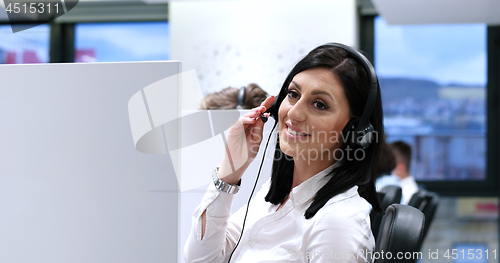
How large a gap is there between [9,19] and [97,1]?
10.8ft

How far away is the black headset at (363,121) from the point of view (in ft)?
2.74

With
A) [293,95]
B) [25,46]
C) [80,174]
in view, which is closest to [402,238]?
[293,95]

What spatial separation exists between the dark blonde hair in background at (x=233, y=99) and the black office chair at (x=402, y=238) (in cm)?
82

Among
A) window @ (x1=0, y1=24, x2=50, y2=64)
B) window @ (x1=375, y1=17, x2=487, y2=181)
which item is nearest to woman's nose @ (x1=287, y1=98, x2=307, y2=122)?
window @ (x1=375, y1=17, x2=487, y2=181)

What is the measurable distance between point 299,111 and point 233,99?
90 cm

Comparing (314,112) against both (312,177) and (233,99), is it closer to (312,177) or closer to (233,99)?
(312,177)

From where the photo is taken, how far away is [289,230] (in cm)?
86

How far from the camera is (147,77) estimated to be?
0.78 meters

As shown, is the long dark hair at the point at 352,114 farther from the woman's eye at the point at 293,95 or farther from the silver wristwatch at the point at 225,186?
the silver wristwatch at the point at 225,186

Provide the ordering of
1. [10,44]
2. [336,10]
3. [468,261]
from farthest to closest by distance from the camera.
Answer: [10,44], [468,261], [336,10]

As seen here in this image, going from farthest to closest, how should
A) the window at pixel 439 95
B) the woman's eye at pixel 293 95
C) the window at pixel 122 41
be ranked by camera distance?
the window at pixel 122 41 < the window at pixel 439 95 < the woman's eye at pixel 293 95

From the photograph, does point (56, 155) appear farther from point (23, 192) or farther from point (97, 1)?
point (97, 1)

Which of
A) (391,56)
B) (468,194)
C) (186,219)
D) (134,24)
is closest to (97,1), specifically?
(134,24)

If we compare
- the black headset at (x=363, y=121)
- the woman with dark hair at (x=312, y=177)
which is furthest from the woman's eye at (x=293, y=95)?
the black headset at (x=363, y=121)
